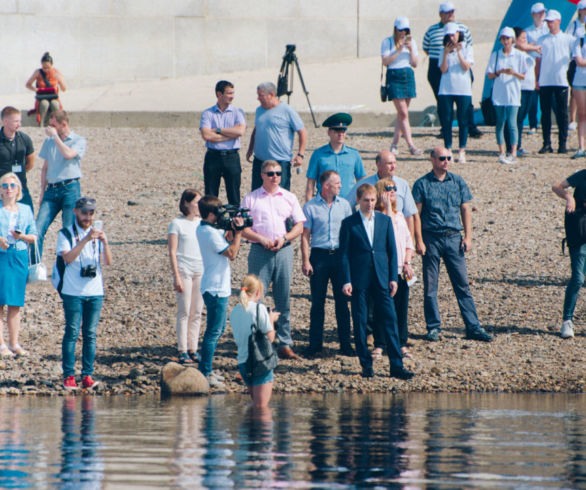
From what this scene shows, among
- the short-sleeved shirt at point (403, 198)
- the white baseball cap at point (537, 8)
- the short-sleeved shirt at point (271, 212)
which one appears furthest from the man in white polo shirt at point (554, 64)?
the short-sleeved shirt at point (271, 212)

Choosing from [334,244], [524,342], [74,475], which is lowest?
[74,475]

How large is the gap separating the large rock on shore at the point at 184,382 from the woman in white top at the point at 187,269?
661 mm

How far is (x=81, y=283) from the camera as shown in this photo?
35.1ft

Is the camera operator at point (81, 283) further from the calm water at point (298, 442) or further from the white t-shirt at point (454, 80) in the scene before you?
the white t-shirt at point (454, 80)

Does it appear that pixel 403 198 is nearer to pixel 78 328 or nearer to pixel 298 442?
pixel 78 328

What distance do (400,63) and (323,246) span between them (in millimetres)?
6678

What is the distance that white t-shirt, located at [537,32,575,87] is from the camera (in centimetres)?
1847

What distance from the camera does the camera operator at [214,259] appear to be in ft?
34.5

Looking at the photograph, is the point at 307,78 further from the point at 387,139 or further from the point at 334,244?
the point at 334,244

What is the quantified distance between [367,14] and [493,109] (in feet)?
34.8

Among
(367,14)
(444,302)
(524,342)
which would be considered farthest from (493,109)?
(367,14)

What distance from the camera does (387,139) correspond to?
70.7 feet

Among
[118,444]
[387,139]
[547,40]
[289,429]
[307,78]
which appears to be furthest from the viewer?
[307,78]

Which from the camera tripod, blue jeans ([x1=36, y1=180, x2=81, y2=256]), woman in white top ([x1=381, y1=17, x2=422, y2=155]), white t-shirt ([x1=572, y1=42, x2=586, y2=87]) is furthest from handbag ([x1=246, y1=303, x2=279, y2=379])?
white t-shirt ([x1=572, y1=42, x2=586, y2=87])
